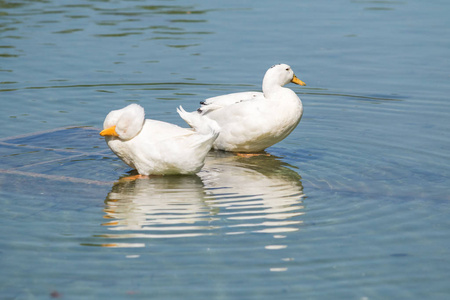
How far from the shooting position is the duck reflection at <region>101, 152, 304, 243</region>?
21.0 feet

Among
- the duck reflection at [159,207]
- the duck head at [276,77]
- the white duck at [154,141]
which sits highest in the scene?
the duck head at [276,77]

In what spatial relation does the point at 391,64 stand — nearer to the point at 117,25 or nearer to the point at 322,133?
the point at 322,133

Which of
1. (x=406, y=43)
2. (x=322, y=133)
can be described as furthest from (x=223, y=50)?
(x=322, y=133)

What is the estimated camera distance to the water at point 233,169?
5.54 metres

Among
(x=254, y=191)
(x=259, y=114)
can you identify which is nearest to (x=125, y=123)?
(x=254, y=191)

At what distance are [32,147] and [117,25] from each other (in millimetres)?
7172

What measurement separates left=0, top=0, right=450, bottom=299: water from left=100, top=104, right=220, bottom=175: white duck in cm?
23

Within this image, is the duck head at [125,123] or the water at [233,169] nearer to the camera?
the water at [233,169]

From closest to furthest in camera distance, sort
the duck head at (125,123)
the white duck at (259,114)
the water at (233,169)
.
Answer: the water at (233,169), the duck head at (125,123), the white duck at (259,114)

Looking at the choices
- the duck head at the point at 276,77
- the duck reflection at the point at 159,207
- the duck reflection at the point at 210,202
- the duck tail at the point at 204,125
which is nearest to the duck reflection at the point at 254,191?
the duck reflection at the point at 210,202

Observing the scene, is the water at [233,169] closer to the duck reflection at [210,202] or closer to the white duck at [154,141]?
the duck reflection at [210,202]

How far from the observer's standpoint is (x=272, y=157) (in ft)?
29.9

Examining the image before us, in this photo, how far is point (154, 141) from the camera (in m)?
7.66

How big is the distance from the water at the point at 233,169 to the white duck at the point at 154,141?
0.23 m
